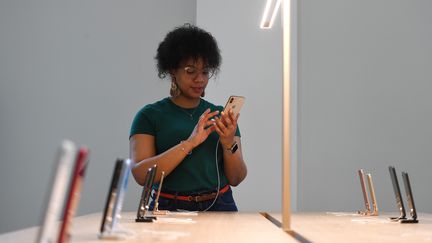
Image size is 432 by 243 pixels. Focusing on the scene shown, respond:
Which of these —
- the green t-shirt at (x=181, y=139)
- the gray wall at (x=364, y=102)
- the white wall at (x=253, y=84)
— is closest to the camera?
the green t-shirt at (x=181, y=139)

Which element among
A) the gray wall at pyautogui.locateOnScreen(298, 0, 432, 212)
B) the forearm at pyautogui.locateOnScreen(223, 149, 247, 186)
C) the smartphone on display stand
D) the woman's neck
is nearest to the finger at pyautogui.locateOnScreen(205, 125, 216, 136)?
the forearm at pyautogui.locateOnScreen(223, 149, 247, 186)

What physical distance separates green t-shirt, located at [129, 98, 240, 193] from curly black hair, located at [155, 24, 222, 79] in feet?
0.53

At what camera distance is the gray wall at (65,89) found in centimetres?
406

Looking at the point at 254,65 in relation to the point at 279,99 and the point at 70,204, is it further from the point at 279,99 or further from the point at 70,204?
the point at 70,204

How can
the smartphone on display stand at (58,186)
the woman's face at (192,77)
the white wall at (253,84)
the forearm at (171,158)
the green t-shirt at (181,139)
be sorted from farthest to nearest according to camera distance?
the white wall at (253,84) < the woman's face at (192,77) < the green t-shirt at (181,139) < the forearm at (171,158) < the smartphone on display stand at (58,186)

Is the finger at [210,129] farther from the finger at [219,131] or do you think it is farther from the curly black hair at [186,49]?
the curly black hair at [186,49]

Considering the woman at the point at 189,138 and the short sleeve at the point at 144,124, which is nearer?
the woman at the point at 189,138

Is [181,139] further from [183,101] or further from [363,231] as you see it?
[363,231]

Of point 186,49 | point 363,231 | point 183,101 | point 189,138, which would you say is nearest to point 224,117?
point 189,138

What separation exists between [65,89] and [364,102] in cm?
204

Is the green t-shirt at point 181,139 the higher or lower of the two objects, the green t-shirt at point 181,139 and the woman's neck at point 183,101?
the lower

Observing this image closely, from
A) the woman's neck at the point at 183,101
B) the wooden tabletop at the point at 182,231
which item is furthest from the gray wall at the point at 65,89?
the wooden tabletop at the point at 182,231

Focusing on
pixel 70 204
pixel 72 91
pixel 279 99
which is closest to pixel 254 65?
pixel 279 99

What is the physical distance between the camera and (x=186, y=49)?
236 cm
